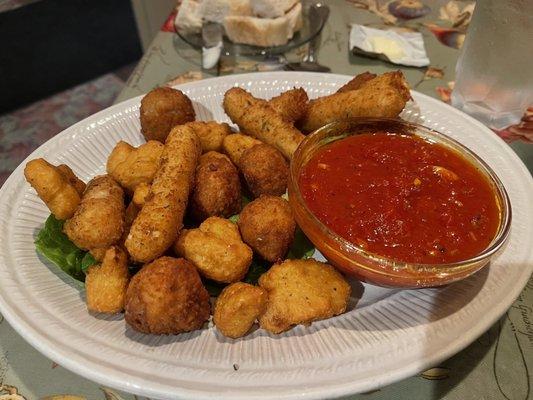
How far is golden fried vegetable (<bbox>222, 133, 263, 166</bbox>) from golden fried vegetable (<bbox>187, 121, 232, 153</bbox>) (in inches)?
1.0

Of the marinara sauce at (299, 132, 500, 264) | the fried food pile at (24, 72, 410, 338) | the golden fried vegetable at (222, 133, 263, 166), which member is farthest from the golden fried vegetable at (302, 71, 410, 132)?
the golden fried vegetable at (222, 133, 263, 166)

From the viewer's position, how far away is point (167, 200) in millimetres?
1635

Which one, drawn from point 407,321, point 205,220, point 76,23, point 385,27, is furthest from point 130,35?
point 407,321

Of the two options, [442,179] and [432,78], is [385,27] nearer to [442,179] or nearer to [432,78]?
[432,78]

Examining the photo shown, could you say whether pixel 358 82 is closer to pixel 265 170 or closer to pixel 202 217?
pixel 265 170

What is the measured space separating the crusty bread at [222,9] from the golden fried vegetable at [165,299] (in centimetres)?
194

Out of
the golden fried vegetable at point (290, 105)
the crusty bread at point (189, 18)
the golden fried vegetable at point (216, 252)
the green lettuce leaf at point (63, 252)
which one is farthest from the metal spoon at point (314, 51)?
the green lettuce leaf at point (63, 252)

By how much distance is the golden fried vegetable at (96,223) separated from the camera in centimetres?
156

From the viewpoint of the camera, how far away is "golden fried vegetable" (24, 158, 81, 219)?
64.7 inches

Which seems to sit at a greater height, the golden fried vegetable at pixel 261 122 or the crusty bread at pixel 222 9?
the crusty bread at pixel 222 9

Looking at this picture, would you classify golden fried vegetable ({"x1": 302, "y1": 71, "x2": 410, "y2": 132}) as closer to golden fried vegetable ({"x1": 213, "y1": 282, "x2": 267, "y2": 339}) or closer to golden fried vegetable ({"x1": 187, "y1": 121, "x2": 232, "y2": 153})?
golden fried vegetable ({"x1": 187, "y1": 121, "x2": 232, "y2": 153})

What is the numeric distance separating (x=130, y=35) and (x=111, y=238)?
5326mm

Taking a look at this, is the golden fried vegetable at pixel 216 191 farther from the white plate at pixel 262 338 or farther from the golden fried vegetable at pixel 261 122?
the white plate at pixel 262 338

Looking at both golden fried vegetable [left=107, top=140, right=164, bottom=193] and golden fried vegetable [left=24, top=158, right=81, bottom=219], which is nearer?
golden fried vegetable [left=24, top=158, right=81, bottom=219]
